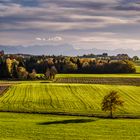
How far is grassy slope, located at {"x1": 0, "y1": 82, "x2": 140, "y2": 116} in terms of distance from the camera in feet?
292

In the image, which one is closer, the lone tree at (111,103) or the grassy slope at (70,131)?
the grassy slope at (70,131)

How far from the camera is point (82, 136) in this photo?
5041 cm

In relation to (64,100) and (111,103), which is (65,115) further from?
(64,100)

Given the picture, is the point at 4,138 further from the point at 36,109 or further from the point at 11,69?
the point at 11,69

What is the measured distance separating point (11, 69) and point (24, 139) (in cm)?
15244

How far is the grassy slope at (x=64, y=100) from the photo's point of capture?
89031 millimetres

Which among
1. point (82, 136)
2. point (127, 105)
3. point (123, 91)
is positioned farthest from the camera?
point (123, 91)

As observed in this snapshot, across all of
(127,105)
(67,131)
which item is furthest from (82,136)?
(127,105)

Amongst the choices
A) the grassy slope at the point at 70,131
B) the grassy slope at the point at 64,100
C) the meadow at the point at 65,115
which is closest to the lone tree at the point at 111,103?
the meadow at the point at 65,115

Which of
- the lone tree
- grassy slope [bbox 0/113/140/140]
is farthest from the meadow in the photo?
the lone tree

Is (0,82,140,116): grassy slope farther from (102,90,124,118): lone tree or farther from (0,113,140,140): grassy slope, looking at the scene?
(0,113,140,140): grassy slope

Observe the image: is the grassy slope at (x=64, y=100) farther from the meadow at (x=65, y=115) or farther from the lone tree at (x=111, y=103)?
the lone tree at (x=111, y=103)

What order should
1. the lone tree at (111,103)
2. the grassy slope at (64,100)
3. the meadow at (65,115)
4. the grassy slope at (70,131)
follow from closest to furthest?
the grassy slope at (70,131) → the meadow at (65,115) → the lone tree at (111,103) → the grassy slope at (64,100)

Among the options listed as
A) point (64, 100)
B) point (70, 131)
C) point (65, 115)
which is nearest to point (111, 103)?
point (65, 115)
